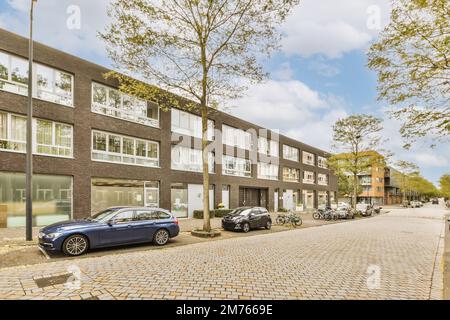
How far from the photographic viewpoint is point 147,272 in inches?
275

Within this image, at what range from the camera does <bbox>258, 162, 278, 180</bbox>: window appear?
36469 millimetres

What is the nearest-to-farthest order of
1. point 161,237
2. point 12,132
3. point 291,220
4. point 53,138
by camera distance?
1. point 161,237
2. point 12,132
3. point 53,138
4. point 291,220

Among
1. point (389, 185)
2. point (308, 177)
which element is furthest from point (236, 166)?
point (389, 185)

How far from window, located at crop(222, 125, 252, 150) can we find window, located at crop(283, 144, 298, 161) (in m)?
9.27

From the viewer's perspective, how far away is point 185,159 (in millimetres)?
25094

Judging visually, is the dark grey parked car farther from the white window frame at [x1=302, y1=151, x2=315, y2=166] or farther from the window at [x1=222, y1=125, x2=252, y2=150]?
the white window frame at [x1=302, y1=151, x2=315, y2=166]

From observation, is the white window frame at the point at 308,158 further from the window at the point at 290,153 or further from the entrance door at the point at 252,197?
the entrance door at the point at 252,197

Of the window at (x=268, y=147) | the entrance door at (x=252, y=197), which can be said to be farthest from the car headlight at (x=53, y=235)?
the window at (x=268, y=147)

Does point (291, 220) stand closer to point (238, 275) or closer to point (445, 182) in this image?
point (238, 275)

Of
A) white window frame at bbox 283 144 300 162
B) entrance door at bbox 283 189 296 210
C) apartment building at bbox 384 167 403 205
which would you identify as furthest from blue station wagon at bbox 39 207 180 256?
apartment building at bbox 384 167 403 205

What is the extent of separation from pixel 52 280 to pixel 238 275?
4.01 metres

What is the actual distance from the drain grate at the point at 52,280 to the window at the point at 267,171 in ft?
99.7
